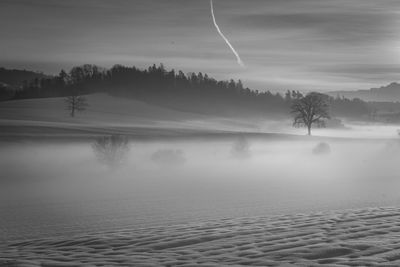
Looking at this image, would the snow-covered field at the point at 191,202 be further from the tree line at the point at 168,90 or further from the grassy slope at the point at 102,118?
the tree line at the point at 168,90

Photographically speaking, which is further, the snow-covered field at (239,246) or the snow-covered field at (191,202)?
the snow-covered field at (191,202)

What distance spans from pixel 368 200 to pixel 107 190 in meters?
16.5

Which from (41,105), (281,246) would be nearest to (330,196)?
(281,246)

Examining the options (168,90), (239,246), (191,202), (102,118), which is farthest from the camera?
(168,90)

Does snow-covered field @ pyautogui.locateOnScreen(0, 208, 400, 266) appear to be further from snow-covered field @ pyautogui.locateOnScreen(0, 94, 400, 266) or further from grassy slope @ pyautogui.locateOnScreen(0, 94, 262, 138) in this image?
→ grassy slope @ pyautogui.locateOnScreen(0, 94, 262, 138)

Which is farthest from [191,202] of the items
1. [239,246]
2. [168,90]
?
[168,90]

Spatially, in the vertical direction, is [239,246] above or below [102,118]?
below

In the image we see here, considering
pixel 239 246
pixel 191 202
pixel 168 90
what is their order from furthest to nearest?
pixel 168 90, pixel 191 202, pixel 239 246

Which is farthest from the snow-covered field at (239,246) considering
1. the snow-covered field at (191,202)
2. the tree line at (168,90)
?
the tree line at (168,90)

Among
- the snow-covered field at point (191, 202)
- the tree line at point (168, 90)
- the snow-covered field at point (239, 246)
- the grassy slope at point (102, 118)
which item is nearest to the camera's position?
the snow-covered field at point (239, 246)

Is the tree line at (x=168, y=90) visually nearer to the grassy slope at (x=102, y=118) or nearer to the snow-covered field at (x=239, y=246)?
the grassy slope at (x=102, y=118)

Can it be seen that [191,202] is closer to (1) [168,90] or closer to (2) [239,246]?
(2) [239,246]

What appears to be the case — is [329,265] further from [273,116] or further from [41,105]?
[273,116]

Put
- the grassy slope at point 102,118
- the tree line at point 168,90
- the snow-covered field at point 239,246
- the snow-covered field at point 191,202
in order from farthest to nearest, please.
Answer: the tree line at point 168,90
the grassy slope at point 102,118
the snow-covered field at point 191,202
the snow-covered field at point 239,246
